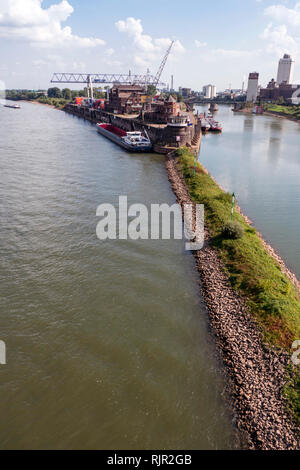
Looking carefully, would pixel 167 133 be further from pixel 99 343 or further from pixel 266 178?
pixel 99 343

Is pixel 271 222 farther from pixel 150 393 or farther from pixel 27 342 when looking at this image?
pixel 27 342

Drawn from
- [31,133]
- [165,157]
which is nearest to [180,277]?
[165,157]

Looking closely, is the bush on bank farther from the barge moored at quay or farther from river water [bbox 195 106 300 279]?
the barge moored at quay

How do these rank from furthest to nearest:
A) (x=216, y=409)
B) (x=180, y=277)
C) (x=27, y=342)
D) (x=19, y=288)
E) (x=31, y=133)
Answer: (x=31, y=133) < (x=180, y=277) < (x=19, y=288) < (x=27, y=342) < (x=216, y=409)

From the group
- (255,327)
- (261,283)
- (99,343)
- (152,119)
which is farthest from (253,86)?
(99,343)

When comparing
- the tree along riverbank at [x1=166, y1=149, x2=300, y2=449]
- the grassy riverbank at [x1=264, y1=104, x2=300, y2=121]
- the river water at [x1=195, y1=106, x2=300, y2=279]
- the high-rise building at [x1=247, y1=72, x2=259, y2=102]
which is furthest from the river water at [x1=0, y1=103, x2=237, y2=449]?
the high-rise building at [x1=247, y1=72, x2=259, y2=102]

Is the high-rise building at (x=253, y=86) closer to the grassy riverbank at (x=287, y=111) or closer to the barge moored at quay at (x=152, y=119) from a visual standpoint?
the grassy riverbank at (x=287, y=111)
